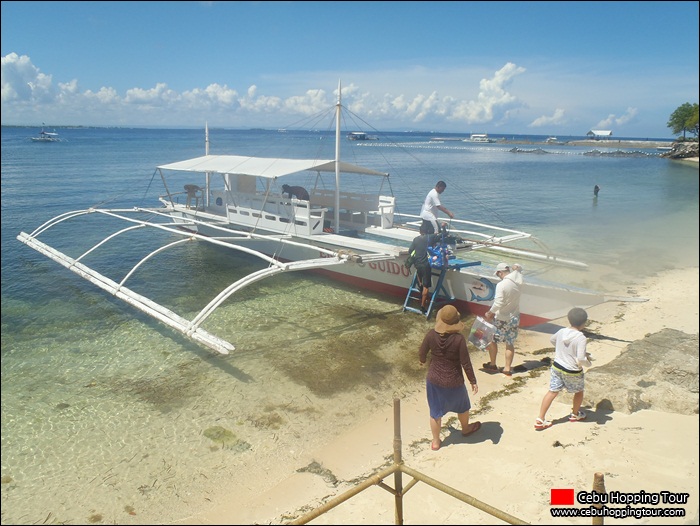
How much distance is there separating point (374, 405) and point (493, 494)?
114 inches

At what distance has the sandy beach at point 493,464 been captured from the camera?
4.35 m

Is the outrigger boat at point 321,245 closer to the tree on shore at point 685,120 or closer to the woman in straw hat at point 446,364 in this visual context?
the woman in straw hat at point 446,364

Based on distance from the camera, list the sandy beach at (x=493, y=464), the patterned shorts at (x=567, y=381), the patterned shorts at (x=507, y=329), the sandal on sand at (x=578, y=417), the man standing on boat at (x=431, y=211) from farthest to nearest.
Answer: the man standing on boat at (x=431, y=211) → the patterned shorts at (x=507, y=329) → the sandal on sand at (x=578, y=417) → the patterned shorts at (x=567, y=381) → the sandy beach at (x=493, y=464)

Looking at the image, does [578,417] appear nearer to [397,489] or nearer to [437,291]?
[397,489]

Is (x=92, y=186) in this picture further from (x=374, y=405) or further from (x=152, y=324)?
(x=374, y=405)

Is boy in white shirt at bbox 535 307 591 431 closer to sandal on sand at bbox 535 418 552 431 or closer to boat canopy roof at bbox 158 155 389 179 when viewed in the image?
sandal on sand at bbox 535 418 552 431

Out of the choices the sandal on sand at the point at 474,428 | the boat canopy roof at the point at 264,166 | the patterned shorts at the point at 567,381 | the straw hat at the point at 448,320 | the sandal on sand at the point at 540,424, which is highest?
the boat canopy roof at the point at 264,166

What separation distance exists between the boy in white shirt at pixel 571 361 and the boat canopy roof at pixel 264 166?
8.82m

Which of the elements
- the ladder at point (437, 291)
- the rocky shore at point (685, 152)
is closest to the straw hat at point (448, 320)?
the ladder at point (437, 291)

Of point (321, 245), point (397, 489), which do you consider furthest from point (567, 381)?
point (321, 245)

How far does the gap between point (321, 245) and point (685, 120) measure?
3139 inches

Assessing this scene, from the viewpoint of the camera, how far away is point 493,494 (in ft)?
15.0

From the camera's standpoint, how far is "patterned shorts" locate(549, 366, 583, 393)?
544 cm

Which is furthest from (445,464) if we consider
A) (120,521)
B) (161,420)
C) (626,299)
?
(626,299)
